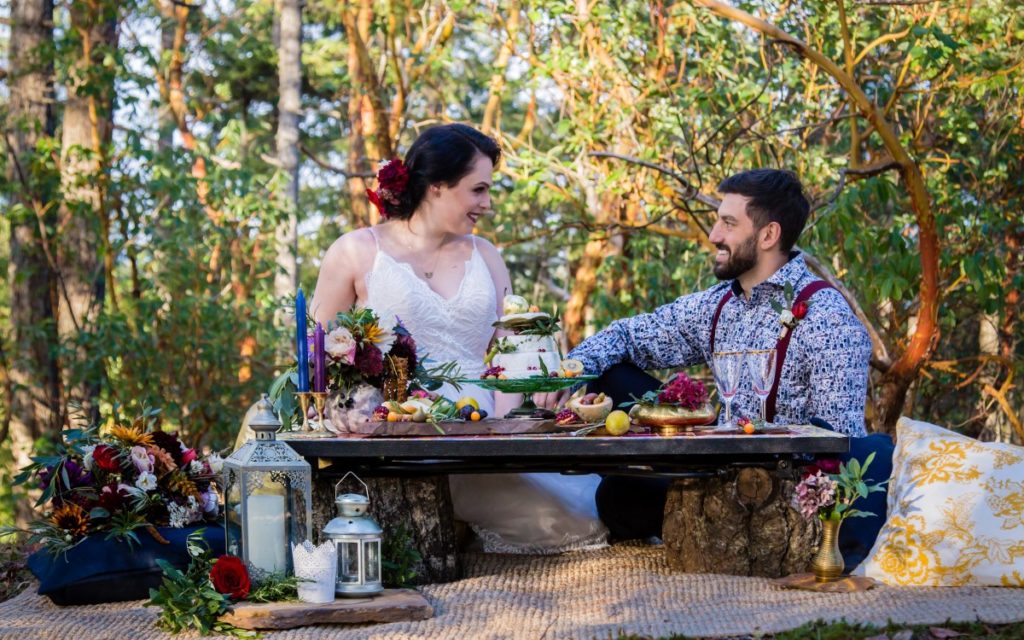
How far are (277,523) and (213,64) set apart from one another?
14.6 metres

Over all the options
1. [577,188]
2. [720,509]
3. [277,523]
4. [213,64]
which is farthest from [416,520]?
[213,64]

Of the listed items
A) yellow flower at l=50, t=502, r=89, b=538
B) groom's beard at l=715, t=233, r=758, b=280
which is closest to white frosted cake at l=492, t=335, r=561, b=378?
groom's beard at l=715, t=233, r=758, b=280

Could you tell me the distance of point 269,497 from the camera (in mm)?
3508

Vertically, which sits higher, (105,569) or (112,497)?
(112,497)

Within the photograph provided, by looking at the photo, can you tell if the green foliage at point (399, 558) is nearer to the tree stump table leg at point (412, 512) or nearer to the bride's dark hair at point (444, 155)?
the tree stump table leg at point (412, 512)

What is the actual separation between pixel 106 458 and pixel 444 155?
72.5 inches

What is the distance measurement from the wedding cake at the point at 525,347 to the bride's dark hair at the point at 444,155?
1104mm

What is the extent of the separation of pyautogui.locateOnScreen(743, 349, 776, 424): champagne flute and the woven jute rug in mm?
577

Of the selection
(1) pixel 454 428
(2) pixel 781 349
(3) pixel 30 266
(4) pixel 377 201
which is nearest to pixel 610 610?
(1) pixel 454 428

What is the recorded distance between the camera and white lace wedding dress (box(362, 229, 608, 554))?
460 cm

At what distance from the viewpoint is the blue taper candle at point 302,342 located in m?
3.75

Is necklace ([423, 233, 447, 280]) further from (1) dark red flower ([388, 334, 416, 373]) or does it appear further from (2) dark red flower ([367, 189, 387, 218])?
(1) dark red flower ([388, 334, 416, 373])

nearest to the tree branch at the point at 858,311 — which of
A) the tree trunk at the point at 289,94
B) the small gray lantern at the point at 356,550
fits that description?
the small gray lantern at the point at 356,550

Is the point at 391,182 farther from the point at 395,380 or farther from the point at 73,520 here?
the point at 73,520
